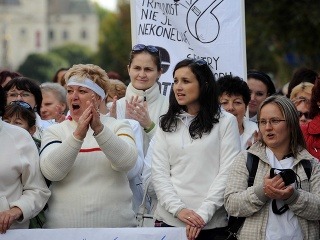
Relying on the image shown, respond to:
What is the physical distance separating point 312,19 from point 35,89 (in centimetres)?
1737

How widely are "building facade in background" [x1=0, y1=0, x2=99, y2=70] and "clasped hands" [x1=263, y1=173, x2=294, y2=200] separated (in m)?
147

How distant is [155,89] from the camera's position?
31.0 ft

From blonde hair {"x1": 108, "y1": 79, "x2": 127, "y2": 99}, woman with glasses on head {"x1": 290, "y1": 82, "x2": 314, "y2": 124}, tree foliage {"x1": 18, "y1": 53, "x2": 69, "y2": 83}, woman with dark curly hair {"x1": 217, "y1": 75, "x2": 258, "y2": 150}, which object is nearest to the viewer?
woman with dark curly hair {"x1": 217, "y1": 75, "x2": 258, "y2": 150}

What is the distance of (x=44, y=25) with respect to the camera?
180m

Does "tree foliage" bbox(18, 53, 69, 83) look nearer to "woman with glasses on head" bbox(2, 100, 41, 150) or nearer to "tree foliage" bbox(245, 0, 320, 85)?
"tree foliage" bbox(245, 0, 320, 85)

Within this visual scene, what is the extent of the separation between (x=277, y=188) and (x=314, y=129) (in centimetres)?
124

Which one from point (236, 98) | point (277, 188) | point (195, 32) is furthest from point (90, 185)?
point (195, 32)

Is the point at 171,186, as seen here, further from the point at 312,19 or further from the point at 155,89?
the point at 312,19

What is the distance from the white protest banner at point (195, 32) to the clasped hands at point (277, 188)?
295 centimetres

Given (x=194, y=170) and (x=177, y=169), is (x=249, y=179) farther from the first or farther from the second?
(x=177, y=169)

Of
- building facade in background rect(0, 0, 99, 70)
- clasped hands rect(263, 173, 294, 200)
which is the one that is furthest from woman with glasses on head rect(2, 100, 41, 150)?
building facade in background rect(0, 0, 99, 70)

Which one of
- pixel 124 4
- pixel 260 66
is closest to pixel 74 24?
pixel 124 4

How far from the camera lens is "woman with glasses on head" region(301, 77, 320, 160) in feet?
27.3

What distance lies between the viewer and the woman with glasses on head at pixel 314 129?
832cm
